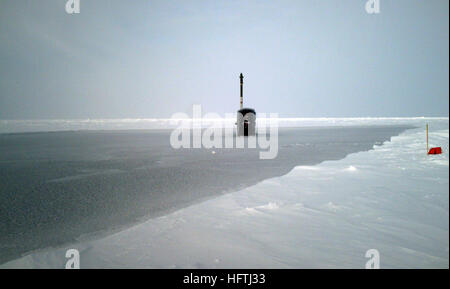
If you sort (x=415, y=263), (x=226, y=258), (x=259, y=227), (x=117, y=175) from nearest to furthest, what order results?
(x=415, y=263) < (x=226, y=258) < (x=259, y=227) < (x=117, y=175)

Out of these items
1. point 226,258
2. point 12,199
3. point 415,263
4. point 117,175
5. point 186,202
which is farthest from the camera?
point 117,175

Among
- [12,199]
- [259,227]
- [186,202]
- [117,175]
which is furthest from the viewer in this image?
[117,175]

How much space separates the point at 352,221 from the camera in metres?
4.97

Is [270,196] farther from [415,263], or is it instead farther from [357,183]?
[415,263]

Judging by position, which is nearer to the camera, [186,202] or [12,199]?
[186,202]

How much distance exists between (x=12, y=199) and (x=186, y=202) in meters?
5.01

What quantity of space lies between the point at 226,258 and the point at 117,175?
26.7 ft

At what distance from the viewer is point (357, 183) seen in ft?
25.5
